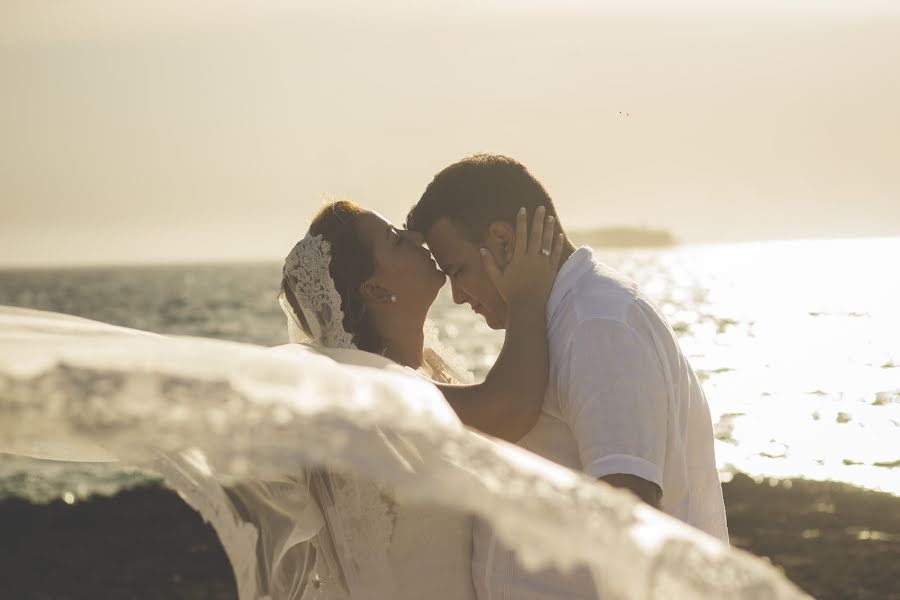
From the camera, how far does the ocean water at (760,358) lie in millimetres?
19047

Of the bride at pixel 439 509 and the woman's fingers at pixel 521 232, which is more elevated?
the woman's fingers at pixel 521 232

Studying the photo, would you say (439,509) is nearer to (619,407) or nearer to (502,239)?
(619,407)

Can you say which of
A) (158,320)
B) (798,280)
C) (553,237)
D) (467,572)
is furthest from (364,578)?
(798,280)

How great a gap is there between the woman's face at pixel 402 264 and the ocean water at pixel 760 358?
13.8m

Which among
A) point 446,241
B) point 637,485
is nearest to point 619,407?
point 637,485

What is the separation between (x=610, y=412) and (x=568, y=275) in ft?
2.39

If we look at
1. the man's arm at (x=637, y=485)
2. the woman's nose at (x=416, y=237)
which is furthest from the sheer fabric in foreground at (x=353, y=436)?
the woman's nose at (x=416, y=237)

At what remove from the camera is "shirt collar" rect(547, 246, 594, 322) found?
12.9 ft

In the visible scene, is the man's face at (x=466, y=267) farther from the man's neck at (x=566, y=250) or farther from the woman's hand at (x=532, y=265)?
the man's neck at (x=566, y=250)

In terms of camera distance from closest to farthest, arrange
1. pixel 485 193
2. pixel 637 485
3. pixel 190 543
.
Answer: pixel 637 485 → pixel 485 193 → pixel 190 543

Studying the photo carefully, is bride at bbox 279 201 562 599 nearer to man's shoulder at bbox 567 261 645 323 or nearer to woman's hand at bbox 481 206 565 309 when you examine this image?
woman's hand at bbox 481 206 565 309

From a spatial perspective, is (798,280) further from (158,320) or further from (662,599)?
(662,599)

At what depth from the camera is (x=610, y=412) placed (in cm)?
344

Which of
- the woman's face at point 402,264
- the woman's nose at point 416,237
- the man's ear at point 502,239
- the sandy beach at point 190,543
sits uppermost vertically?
the man's ear at point 502,239
